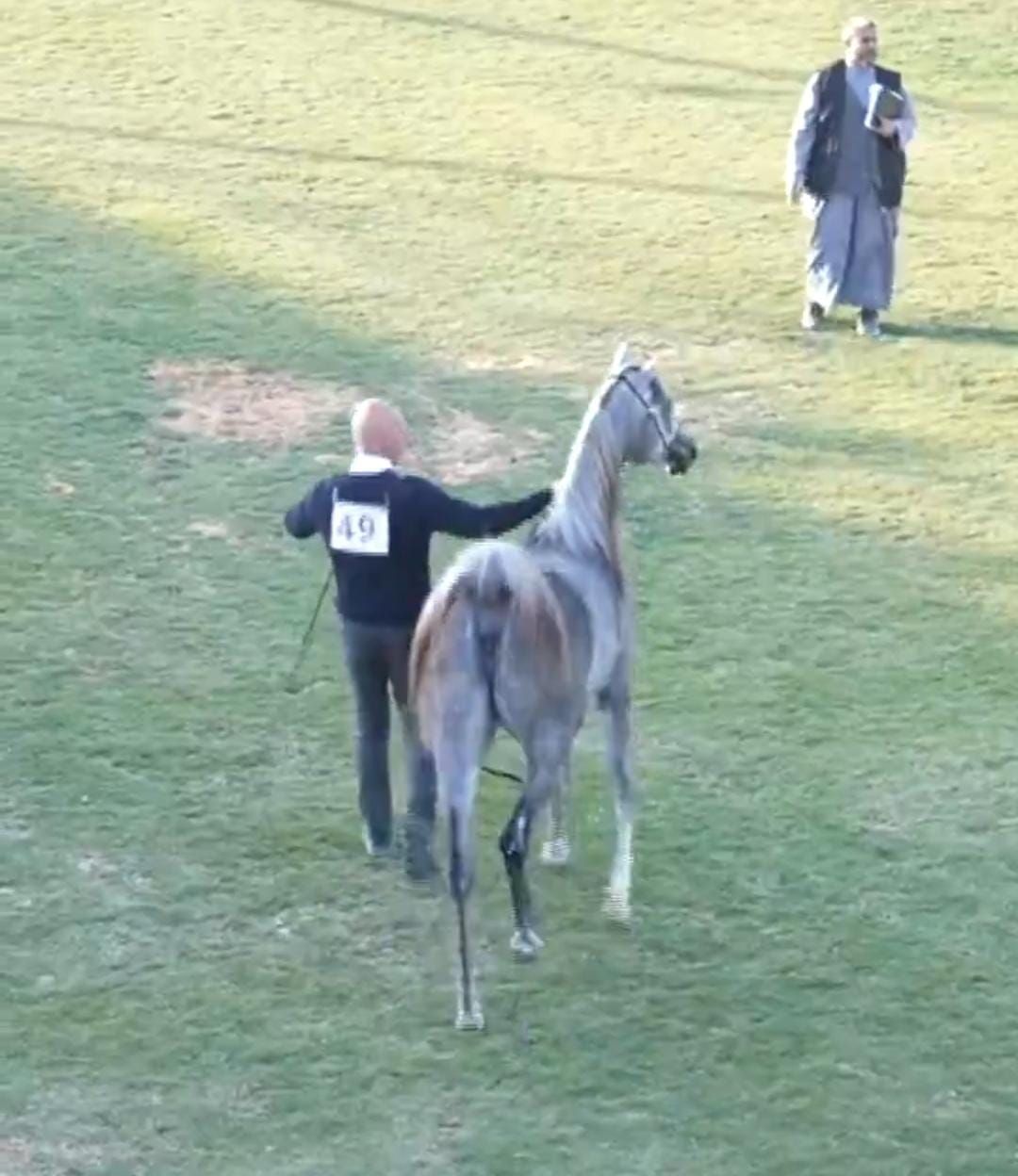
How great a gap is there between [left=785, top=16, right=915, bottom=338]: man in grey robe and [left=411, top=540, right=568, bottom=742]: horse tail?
5.61 metres

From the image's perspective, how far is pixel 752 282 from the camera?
14523mm

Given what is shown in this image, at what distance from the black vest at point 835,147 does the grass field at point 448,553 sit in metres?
0.78

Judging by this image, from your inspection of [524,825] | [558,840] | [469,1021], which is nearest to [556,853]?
[558,840]

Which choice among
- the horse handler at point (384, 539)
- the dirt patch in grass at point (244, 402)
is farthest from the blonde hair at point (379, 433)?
the dirt patch in grass at point (244, 402)

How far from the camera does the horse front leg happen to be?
29.8ft

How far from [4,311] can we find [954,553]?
16.7 feet

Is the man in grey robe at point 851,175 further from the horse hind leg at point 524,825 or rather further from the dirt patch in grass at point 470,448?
the horse hind leg at point 524,825

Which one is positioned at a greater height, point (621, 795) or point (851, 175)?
point (851, 175)

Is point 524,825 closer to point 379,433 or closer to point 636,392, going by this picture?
point 379,433

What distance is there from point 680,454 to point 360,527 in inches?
46.9

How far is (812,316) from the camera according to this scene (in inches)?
549

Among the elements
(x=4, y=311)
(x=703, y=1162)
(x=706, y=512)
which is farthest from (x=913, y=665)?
(x=4, y=311)

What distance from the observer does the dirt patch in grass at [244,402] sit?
1275 cm

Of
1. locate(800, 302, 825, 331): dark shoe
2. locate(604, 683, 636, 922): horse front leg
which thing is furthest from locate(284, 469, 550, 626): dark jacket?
locate(800, 302, 825, 331): dark shoe
